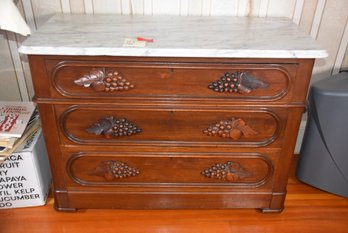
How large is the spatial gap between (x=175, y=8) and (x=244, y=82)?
1.78 ft

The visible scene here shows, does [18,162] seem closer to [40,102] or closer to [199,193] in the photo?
[40,102]

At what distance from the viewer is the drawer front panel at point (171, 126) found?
120 cm

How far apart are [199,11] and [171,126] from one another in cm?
57

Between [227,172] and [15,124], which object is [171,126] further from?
[15,124]

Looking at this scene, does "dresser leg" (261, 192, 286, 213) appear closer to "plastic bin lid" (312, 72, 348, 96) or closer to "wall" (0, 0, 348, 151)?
"plastic bin lid" (312, 72, 348, 96)

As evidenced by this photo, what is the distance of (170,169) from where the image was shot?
1.34 metres

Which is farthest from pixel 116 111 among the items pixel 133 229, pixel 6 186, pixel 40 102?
pixel 6 186

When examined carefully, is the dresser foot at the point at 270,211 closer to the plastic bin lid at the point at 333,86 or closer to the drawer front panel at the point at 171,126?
the drawer front panel at the point at 171,126

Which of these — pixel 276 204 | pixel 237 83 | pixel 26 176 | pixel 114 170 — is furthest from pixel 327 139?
pixel 26 176

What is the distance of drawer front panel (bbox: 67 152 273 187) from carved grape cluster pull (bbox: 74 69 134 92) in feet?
0.96

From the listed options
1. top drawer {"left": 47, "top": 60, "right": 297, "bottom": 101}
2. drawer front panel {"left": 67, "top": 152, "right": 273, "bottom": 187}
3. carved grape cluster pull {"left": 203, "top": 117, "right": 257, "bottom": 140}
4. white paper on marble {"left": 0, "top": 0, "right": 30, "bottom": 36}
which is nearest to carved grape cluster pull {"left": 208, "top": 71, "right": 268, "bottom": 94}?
top drawer {"left": 47, "top": 60, "right": 297, "bottom": 101}

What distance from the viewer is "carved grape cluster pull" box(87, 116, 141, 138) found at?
1209 mm

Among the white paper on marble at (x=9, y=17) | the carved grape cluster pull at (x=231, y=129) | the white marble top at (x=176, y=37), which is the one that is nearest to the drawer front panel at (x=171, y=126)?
the carved grape cluster pull at (x=231, y=129)

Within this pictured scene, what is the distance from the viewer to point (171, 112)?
119 cm
